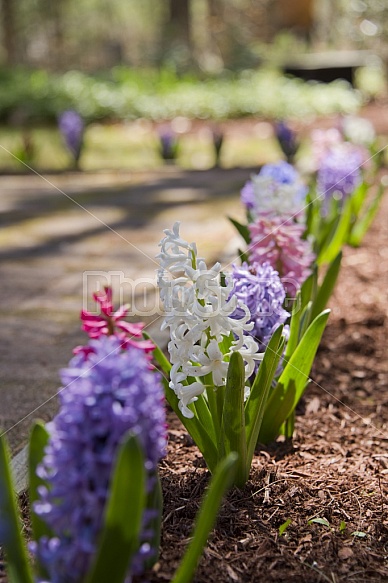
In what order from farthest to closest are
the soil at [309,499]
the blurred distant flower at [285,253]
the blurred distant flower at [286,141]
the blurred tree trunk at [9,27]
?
the blurred tree trunk at [9,27], the blurred distant flower at [286,141], the blurred distant flower at [285,253], the soil at [309,499]

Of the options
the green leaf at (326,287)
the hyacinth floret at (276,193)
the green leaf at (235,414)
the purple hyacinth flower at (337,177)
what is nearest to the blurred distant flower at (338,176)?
the purple hyacinth flower at (337,177)

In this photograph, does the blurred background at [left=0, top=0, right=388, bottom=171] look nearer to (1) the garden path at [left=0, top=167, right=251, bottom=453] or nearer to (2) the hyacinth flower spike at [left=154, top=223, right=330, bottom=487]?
(1) the garden path at [left=0, top=167, right=251, bottom=453]

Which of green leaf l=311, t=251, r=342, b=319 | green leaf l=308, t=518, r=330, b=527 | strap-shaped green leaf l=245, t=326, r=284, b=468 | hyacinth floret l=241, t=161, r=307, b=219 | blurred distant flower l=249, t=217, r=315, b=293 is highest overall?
hyacinth floret l=241, t=161, r=307, b=219

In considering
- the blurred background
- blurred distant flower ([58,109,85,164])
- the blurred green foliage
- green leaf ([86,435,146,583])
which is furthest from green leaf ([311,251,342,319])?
the blurred green foliage

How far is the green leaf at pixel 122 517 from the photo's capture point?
1204 mm

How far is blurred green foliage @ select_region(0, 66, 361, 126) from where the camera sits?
11.6 meters

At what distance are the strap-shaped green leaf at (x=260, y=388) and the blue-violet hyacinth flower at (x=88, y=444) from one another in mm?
641

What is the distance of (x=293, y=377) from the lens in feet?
7.24

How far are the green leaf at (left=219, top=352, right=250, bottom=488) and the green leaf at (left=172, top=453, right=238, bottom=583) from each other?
0.44m

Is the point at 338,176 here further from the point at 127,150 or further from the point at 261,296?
the point at 127,150

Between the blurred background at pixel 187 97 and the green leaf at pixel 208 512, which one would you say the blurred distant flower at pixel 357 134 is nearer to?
the blurred background at pixel 187 97

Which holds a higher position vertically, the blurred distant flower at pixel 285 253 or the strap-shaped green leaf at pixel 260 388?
the blurred distant flower at pixel 285 253

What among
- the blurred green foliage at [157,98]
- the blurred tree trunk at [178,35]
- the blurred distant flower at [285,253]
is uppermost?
the blurred tree trunk at [178,35]

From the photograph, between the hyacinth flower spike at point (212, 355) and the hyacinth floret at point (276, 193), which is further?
the hyacinth floret at point (276, 193)
